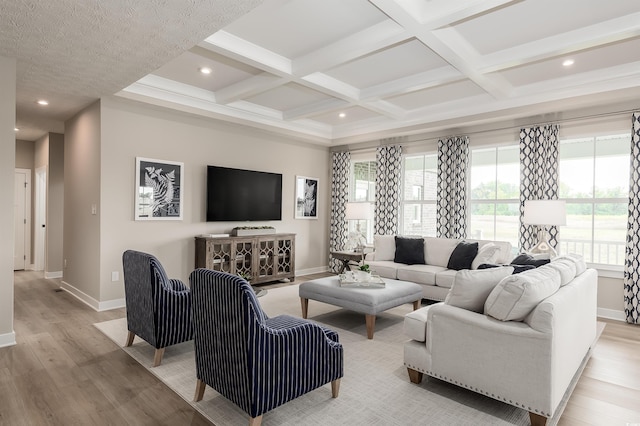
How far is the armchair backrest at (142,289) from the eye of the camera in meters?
2.96

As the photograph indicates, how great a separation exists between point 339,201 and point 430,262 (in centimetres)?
260

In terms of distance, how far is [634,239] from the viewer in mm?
4430

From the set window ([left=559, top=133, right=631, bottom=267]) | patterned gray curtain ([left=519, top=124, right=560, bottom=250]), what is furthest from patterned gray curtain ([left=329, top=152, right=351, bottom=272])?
window ([left=559, top=133, right=631, bottom=267])

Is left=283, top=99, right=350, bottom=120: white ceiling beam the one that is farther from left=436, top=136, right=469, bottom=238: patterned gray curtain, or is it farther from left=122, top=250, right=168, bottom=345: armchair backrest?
left=122, top=250, right=168, bottom=345: armchair backrest

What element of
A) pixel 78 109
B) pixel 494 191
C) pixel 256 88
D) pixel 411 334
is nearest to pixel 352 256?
pixel 494 191

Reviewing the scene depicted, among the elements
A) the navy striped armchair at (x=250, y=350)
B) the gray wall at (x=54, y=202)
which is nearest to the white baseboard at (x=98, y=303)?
the gray wall at (x=54, y=202)

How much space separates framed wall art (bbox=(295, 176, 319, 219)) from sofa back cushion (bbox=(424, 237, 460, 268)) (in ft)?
8.38

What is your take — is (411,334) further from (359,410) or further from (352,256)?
(352,256)

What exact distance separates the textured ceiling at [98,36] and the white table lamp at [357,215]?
3923mm

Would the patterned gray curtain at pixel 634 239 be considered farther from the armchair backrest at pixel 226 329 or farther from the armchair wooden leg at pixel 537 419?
the armchair backrest at pixel 226 329

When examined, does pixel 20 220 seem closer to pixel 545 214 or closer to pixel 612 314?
pixel 545 214

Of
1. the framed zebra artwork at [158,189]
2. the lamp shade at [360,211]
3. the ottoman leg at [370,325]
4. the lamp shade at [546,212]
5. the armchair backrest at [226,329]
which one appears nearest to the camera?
the armchair backrest at [226,329]

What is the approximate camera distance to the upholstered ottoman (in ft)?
12.2

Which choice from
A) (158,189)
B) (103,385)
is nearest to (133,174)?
(158,189)
